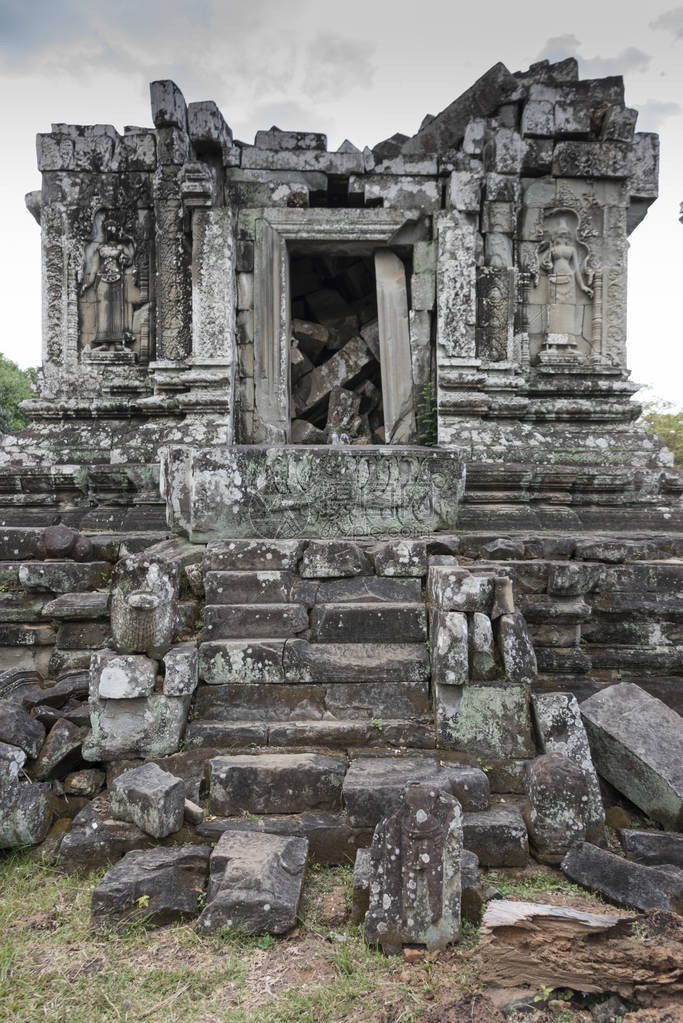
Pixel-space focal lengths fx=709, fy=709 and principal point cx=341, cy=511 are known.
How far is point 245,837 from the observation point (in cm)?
291

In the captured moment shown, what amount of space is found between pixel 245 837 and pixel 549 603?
2406mm

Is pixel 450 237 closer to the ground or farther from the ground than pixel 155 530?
farther from the ground

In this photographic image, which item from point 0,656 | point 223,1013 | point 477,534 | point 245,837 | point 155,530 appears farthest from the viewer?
point 155,530

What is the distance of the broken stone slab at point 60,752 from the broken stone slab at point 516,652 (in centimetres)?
216

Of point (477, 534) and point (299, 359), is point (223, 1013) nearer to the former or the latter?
point (477, 534)

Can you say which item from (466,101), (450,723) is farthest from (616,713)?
(466,101)

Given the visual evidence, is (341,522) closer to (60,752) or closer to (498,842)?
(60,752)

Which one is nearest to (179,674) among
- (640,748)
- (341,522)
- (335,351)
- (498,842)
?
(498,842)

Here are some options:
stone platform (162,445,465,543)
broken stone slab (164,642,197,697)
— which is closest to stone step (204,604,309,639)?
broken stone slab (164,642,197,697)

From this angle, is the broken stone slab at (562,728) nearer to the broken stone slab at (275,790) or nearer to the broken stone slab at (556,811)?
the broken stone slab at (556,811)

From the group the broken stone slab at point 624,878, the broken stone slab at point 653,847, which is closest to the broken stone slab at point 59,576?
the broken stone slab at point 624,878

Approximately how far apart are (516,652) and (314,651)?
1078 millimetres

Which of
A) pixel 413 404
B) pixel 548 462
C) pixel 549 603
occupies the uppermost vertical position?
pixel 413 404

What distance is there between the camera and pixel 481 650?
3523 mm
